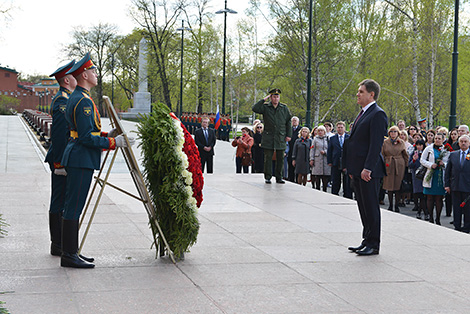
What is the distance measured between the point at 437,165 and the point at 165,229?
7218mm

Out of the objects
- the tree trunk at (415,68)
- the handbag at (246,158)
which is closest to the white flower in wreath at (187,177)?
the handbag at (246,158)

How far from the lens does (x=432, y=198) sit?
12430 mm

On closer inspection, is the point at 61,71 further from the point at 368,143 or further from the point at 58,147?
the point at 368,143

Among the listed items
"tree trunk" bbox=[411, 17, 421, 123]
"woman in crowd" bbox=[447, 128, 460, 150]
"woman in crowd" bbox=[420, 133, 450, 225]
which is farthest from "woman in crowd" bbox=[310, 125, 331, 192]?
"tree trunk" bbox=[411, 17, 421, 123]

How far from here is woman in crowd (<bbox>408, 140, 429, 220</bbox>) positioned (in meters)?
13.2

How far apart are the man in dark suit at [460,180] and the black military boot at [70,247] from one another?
7170 millimetres

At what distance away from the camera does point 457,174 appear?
11281mm

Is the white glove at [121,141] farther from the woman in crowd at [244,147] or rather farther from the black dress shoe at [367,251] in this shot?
the woman in crowd at [244,147]

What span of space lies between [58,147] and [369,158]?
3.33 meters

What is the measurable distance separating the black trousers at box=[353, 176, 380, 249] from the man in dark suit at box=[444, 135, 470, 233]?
14.3 ft

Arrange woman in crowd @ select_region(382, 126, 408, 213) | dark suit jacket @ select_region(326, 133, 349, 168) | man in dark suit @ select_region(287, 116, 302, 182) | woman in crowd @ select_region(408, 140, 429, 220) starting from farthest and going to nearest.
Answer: man in dark suit @ select_region(287, 116, 302, 182)
dark suit jacket @ select_region(326, 133, 349, 168)
woman in crowd @ select_region(382, 126, 408, 213)
woman in crowd @ select_region(408, 140, 429, 220)

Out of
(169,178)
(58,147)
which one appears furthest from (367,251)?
(58,147)

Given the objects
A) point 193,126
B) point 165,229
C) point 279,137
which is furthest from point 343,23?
point 165,229

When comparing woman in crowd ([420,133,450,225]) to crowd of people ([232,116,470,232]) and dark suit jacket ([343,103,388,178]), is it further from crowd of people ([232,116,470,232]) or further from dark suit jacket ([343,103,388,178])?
dark suit jacket ([343,103,388,178])
